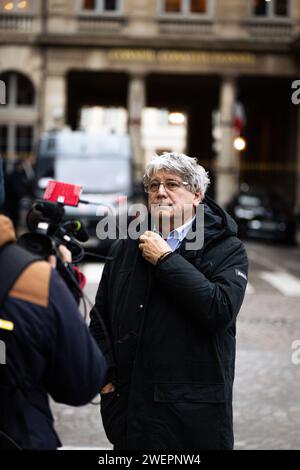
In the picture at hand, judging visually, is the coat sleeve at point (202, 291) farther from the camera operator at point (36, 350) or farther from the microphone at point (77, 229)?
the camera operator at point (36, 350)

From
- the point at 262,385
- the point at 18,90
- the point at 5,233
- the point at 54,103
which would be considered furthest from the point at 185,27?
the point at 5,233

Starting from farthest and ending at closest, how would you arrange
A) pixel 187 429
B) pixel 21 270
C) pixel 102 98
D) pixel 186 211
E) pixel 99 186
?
1. pixel 102 98
2. pixel 99 186
3. pixel 186 211
4. pixel 187 429
5. pixel 21 270

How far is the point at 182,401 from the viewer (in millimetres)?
3604

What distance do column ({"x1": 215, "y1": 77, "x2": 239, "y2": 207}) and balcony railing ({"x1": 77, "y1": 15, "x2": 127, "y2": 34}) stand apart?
4.53 meters

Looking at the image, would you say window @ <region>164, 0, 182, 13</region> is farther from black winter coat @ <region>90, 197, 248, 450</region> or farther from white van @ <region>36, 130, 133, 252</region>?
black winter coat @ <region>90, 197, 248, 450</region>

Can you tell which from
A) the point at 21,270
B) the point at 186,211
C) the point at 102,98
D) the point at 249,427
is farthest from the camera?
the point at 102,98

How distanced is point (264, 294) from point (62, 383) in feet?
37.7

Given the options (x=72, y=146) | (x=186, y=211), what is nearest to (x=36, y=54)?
(x=72, y=146)

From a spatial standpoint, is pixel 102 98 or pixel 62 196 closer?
pixel 62 196

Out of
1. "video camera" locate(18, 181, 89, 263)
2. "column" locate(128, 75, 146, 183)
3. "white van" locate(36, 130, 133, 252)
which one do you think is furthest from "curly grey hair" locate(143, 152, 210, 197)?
"column" locate(128, 75, 146, 183)

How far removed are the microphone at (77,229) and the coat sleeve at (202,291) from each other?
424 millimetres

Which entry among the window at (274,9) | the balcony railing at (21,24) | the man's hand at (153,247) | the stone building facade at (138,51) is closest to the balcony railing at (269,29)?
the stone building facade at (138,51)

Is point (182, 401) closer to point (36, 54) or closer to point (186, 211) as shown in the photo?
point (186, 211)

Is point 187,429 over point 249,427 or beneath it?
over
